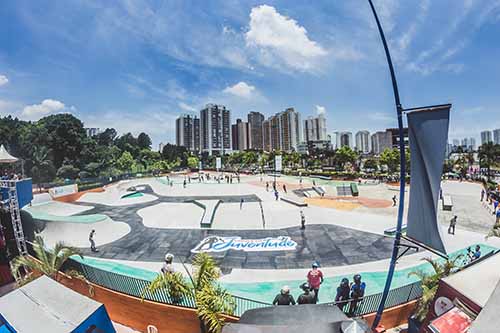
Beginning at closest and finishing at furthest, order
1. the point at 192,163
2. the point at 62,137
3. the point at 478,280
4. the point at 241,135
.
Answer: the point at 478,280 < the point at 62,137 < the point at 192,163 < the point at 241,135

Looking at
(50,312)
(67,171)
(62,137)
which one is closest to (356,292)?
(50,312)

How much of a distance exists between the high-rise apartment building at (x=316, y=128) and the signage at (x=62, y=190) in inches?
5571

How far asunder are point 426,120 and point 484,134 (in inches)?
10610

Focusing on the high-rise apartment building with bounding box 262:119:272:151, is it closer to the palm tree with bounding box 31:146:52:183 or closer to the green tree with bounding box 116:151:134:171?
the green tree with bounding box 116:151:134:171

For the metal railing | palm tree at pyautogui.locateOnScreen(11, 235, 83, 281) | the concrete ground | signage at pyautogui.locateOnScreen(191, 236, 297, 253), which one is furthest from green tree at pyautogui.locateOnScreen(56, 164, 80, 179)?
the metal railing

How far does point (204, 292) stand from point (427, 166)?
580 cm

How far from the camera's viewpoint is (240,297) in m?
6.69

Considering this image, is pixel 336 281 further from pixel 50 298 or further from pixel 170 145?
pixel 170 145

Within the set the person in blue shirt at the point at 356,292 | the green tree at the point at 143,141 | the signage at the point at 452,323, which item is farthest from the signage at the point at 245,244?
the green tree at the point at 143,141

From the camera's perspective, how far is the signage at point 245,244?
13.0m

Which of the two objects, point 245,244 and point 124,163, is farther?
point 124,163

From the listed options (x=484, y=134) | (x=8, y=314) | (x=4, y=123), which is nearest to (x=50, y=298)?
(x=8, y=314)

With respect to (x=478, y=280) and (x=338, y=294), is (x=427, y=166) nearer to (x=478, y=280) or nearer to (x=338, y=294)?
(x=478, y=280)

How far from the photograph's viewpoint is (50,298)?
5.47 meters
